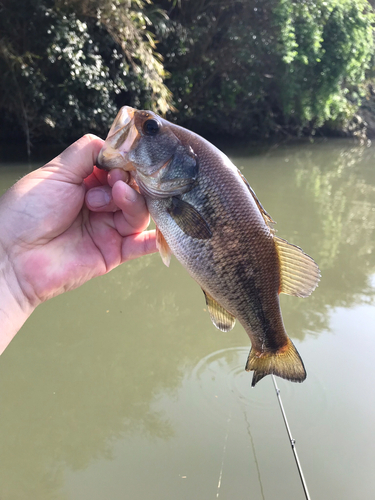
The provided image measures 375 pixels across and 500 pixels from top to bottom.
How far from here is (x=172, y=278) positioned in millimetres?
4516

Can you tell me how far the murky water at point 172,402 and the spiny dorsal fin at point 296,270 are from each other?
129 cm

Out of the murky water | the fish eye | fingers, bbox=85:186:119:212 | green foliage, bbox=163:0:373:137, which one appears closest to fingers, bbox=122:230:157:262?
fingers, bbox=85:186:119:212

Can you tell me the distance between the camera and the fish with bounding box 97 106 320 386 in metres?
1.70

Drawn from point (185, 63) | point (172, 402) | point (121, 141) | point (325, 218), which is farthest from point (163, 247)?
point (185, 63)

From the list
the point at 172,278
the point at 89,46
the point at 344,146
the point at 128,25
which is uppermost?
the point at 128,25

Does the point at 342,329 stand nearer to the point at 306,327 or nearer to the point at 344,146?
the point at 306,327

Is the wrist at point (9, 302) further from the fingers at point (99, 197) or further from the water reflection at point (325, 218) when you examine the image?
the water reflection at point (325, 218)

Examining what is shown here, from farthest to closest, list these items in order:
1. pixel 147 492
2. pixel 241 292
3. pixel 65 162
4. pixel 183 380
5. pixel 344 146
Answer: pixel 344 146 → pixel 183 380 → pixel 147 492 → pixel 65 162 → pixel 241 292

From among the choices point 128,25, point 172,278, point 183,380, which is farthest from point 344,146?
point 183,380

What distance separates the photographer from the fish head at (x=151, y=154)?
5.71ft

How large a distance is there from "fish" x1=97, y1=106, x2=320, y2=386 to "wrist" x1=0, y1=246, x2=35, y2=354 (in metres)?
0.67

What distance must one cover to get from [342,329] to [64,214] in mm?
2793

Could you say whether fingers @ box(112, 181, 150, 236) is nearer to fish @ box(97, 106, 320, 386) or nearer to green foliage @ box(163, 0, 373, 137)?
fish @ box(97, 106, 320, 386)

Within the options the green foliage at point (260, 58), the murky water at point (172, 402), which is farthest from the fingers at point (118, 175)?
the green foliage at point (260, 58)
